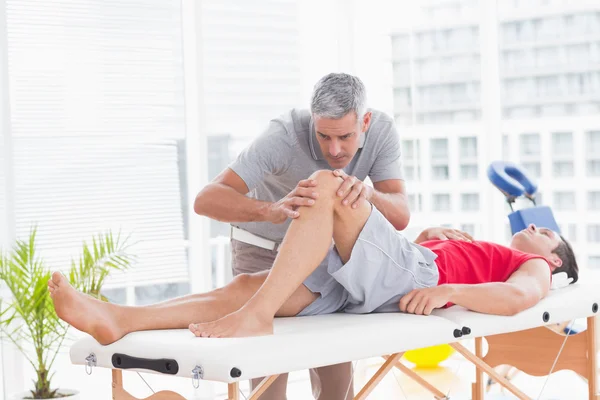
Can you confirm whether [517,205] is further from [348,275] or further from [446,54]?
[348,275]

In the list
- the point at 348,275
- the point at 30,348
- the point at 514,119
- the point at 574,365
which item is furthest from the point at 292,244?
the point at 514,119

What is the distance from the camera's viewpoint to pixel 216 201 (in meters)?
2.40

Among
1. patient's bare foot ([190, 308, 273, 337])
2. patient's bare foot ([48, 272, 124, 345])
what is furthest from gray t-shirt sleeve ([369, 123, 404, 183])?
patient's bare foot ([48, 272, 124, 345])

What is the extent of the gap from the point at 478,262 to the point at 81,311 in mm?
1277

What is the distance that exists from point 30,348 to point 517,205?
2.99m

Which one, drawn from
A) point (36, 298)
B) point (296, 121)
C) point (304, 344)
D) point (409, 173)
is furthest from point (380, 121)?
point (409, 173)

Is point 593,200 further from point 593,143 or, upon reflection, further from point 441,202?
point 441,202

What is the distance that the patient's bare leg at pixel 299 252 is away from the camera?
1901mm

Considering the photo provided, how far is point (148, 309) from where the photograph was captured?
Result: 2.04 m

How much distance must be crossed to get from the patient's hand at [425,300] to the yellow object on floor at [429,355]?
2.15 meters

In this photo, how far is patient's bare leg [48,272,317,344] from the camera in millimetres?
1864

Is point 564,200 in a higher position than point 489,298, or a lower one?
higher

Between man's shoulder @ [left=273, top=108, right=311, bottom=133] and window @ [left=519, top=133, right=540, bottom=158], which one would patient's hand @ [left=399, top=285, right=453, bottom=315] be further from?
window @ [left=519, top=133, right=540, bottom=158]

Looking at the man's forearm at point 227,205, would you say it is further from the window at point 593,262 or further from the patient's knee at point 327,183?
the window at point 593,262
